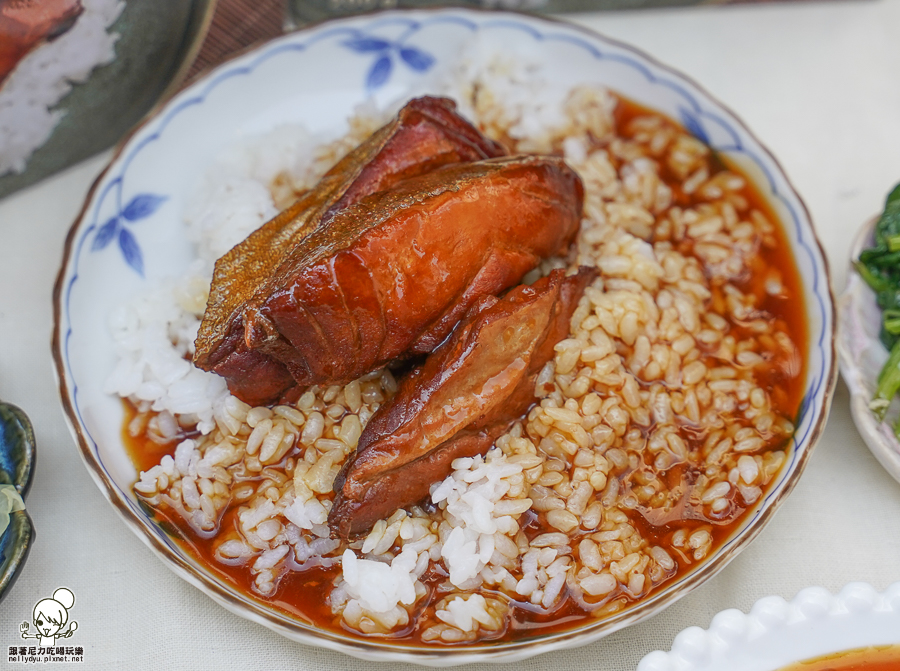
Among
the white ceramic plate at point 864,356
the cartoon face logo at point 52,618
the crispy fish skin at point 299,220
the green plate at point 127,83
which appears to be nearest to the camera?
the crispy fish skin at point 299,220

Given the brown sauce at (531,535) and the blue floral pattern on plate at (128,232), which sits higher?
the blue floral pattern on plate at (128,232)

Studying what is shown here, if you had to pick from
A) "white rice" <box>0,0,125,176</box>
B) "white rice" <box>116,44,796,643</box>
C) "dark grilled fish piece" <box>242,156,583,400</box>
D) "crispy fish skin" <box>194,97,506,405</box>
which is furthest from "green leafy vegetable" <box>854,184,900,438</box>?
"white rice" <box>0,0,125,176</box>

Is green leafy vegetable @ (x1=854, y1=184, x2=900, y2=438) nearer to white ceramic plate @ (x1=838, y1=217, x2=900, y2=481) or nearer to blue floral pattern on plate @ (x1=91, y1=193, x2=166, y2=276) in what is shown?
white ceramic plate @ (x1=838, y1=217, x2=900, y2=481)

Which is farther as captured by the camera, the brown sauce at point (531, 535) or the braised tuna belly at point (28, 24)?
the braised tuna belly at point (28, 24)

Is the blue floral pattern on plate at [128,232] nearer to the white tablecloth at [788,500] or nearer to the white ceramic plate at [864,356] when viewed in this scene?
the white tablecloth at [788,500]

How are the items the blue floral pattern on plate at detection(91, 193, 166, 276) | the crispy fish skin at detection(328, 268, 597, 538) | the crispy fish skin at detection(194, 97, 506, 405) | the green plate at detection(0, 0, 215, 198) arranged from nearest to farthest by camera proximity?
the crispy fish skin at detection(328, 268, 597, 538)
the crispy fish skin at detection(194, 97, 506, 405)
the blue floral pattern on plate at detection(91, 193, 166, 276)
the green plate at detection(0, 0, 215, 198)

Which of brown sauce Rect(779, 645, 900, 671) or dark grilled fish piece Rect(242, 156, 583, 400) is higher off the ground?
dark grilled fish piece Rect(242, 156, 583, 400)

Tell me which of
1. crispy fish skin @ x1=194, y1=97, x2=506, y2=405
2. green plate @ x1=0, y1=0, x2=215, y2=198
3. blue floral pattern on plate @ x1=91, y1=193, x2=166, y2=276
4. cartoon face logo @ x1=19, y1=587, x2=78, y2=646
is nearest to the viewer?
crispy fish skin @ x1=194, y1=97, x2=506, y2=405

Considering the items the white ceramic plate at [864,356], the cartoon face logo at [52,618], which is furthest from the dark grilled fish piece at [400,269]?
the white ceramic plate at [864,356]
